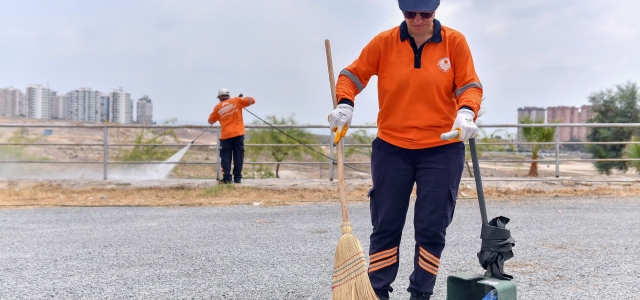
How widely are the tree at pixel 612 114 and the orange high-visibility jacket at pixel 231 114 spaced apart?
48.3 feet

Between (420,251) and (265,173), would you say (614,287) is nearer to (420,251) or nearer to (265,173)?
(420,251)

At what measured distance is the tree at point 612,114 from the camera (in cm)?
2019

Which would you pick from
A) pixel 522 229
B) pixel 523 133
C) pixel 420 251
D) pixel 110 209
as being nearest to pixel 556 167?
pixel 523 133

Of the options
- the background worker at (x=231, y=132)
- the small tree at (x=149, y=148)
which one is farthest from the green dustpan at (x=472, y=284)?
the small tree at (x=149, y=148)

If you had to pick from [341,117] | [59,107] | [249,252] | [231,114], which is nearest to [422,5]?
[341,117]

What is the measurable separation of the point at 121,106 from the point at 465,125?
57.9 metres

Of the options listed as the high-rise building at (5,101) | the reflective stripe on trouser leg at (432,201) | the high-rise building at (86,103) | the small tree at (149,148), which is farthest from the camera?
the high-rise building at (5,101)

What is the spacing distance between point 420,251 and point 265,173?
12.9 meters

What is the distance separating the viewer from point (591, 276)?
4.13m

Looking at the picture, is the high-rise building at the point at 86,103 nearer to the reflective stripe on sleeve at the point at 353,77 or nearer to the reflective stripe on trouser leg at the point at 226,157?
the reflective stripe on trouser leg at the point at 226,157

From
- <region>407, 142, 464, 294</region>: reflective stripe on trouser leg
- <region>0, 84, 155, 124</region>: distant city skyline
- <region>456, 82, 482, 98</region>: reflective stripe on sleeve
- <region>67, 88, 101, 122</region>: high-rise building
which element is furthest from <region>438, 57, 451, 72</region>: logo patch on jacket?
<region>67, 88, 101, 122</region>: high-rise building

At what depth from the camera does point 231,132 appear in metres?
10.2

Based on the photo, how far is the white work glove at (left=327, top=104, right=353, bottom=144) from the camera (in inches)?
123

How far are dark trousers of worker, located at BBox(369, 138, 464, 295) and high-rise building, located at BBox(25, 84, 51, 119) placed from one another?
6610cm
